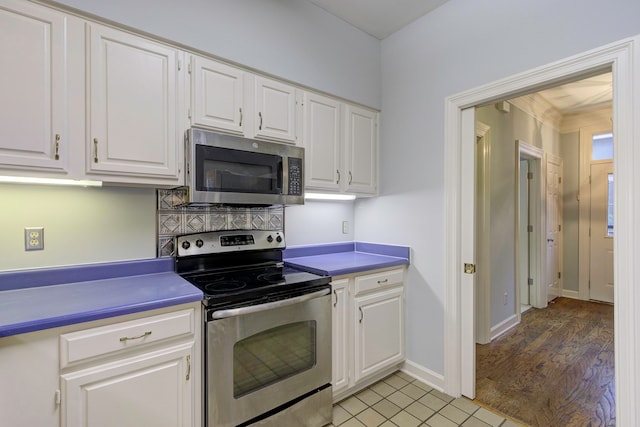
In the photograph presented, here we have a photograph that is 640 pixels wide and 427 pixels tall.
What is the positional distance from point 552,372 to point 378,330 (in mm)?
1529

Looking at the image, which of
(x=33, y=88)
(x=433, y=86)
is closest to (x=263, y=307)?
(x=33, y=88)

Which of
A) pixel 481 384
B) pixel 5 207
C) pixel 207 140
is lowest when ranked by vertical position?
pixel 481 384

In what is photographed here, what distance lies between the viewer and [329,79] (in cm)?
230

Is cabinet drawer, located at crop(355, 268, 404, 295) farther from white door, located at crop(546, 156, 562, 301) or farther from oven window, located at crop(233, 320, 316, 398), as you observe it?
white door, located at crop(546, 156, 562, 301)

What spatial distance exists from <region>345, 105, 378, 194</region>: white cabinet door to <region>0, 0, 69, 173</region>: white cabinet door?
1.73 metres

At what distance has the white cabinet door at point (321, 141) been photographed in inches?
86.5

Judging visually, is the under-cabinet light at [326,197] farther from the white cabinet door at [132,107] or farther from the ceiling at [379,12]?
the ceiling at [379,12]

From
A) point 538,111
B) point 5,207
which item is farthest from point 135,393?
point 538,111

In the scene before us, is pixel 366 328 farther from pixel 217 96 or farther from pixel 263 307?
pixel 217 96

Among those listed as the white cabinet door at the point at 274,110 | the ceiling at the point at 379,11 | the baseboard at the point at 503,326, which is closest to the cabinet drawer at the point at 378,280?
the white cabinet door at the point at 274,110

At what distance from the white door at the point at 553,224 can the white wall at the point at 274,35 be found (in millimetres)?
3292

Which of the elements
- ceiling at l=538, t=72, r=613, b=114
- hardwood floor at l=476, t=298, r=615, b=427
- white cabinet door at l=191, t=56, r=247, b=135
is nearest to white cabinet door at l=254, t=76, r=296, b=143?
white cabinet door at l=191, t=56, r=247, b=135

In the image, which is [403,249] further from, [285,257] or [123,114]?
[123,114]

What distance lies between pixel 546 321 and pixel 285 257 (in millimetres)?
3325
